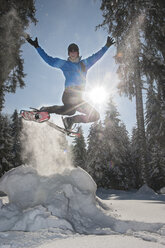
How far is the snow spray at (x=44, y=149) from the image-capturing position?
446cm

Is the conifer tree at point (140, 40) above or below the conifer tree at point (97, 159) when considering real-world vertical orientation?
above

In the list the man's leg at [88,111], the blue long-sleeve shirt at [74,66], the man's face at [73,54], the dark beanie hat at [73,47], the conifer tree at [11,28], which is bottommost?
the man's leg at [88,111]

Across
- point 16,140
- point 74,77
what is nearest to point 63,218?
point 74,77

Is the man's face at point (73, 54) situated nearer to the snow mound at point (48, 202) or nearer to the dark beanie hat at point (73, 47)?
the dark beanie hat at point (73, 47)

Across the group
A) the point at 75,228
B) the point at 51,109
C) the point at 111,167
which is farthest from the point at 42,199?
the point at 111,167

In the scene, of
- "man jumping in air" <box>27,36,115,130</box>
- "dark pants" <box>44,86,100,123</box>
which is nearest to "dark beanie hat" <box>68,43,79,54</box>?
"man jumping in air" <box>27,36,115,130</box>

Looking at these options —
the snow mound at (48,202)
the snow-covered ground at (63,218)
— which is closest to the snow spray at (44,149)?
the snow-covered ground at (63,218)

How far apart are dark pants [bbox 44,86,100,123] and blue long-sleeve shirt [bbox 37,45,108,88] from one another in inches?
7.4

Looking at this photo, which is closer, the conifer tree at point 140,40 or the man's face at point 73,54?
the man's face at point 73,54

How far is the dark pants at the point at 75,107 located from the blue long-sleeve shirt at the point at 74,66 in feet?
0.62

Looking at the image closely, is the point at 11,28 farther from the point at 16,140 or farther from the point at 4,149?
the point at 16,140

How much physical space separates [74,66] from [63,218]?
326cm

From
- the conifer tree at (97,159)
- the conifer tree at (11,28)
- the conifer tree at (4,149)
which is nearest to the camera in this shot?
the conifer tree at (11,28)

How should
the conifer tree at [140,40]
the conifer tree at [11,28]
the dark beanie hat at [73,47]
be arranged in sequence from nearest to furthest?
the dark beanie hat at [73,47] → the conifer tree at [11,28] → the conifer tree at [140,40]
